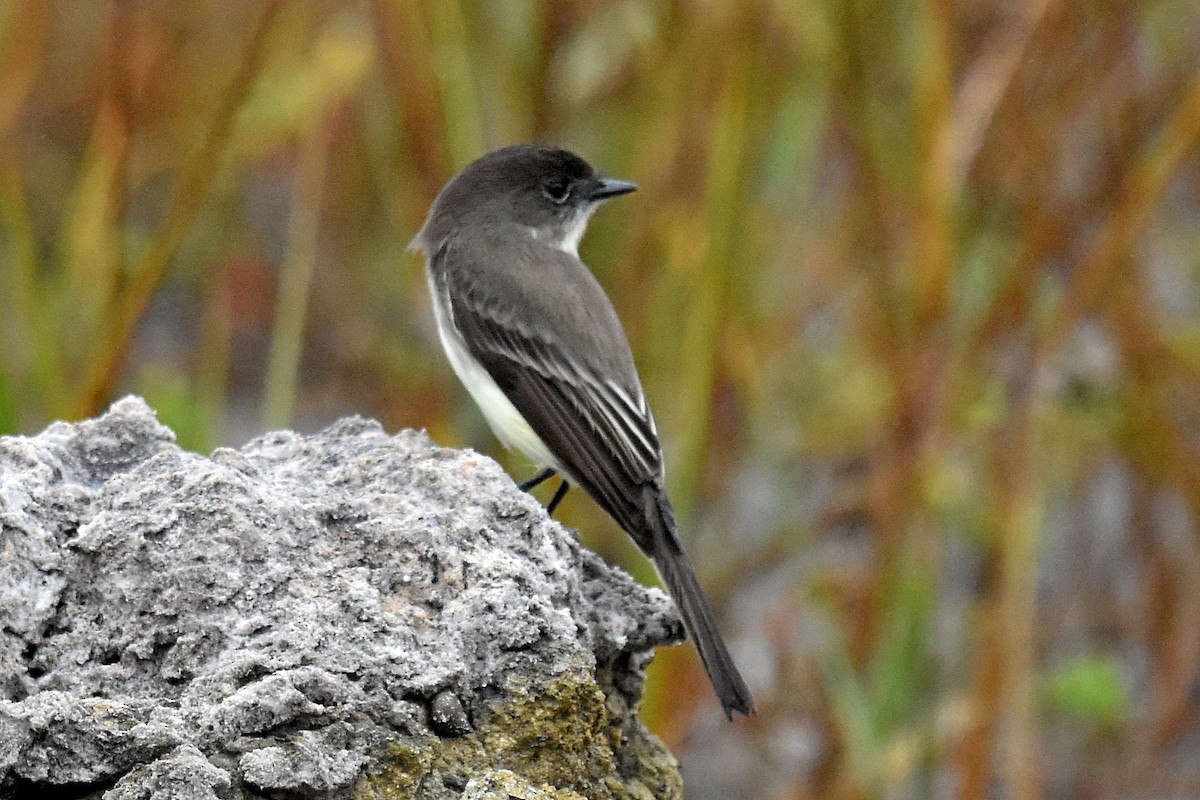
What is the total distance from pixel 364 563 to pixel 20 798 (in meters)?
0.60

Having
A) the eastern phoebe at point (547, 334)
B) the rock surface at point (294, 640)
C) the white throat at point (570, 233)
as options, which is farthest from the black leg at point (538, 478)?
the rock surface at point (294, 640)

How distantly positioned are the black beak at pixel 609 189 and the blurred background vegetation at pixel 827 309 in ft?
0.57

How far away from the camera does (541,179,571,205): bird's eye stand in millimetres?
5441

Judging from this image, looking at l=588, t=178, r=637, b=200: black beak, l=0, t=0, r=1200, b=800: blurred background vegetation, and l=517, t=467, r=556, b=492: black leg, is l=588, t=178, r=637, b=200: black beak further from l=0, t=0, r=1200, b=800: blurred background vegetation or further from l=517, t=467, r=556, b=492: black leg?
l=517, t=467, r=556, b=492: black leg

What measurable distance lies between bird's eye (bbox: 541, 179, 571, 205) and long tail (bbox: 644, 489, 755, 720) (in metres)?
1.82

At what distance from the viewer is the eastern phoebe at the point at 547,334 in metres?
4.20

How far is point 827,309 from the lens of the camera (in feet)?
25.5

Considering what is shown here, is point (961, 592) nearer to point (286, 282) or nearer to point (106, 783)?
point (286, 282)

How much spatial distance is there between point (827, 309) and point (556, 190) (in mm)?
2566

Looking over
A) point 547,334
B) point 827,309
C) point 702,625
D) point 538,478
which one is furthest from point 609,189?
point 827,309

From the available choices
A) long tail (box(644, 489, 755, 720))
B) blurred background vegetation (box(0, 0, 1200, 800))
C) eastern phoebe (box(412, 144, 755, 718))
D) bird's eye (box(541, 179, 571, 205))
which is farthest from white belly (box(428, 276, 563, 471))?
long tail (box(644, 489, 755, 720))

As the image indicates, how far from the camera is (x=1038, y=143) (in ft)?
17.4

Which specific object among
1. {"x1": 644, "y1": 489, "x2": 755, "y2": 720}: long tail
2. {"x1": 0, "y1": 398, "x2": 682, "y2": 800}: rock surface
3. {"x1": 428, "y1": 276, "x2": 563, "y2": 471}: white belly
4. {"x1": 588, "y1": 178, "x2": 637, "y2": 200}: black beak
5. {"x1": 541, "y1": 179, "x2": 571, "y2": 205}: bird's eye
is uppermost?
{"x1": 541, "y1": 179, "x2": 571, "y2": 205}: bird's eye

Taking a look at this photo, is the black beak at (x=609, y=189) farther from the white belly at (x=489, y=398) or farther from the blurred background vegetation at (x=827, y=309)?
the white belly at (x=489, y=398)
